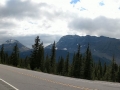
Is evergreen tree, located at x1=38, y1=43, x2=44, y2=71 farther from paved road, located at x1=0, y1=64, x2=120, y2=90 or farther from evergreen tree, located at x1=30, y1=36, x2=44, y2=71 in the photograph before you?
paved road, located at x1=0, y1=64, x2=120, y2=90

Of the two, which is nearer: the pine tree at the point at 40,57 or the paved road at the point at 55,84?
the paved road at the point at 55,84

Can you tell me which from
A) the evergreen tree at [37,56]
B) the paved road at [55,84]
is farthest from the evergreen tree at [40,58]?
the paved road at [55,84]

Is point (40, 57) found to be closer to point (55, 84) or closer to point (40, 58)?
point (40, 58)

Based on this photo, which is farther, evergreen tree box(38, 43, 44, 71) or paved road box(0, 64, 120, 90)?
evergreen tree box(38, 43, 44, 71)

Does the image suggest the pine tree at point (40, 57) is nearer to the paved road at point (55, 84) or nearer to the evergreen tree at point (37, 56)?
the evergreen tree at point (37, 56)

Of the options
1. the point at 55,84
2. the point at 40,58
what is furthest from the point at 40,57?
the point at 55,84

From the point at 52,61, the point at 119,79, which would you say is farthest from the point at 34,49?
the point at 119,79

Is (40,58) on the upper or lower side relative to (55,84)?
upper

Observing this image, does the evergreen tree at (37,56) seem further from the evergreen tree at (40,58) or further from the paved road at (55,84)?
the paved road at (55,84)

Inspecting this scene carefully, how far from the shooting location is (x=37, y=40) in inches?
3078

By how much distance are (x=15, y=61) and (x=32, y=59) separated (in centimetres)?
2687

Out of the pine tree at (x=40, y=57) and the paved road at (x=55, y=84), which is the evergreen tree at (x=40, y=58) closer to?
the pine tree at (x=40, y=57)

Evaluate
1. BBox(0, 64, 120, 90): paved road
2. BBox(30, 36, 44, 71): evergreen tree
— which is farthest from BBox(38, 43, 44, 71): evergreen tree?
BBox(0, 64, 120, 90): paved road

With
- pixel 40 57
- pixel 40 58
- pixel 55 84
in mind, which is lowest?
pixel 55 84
